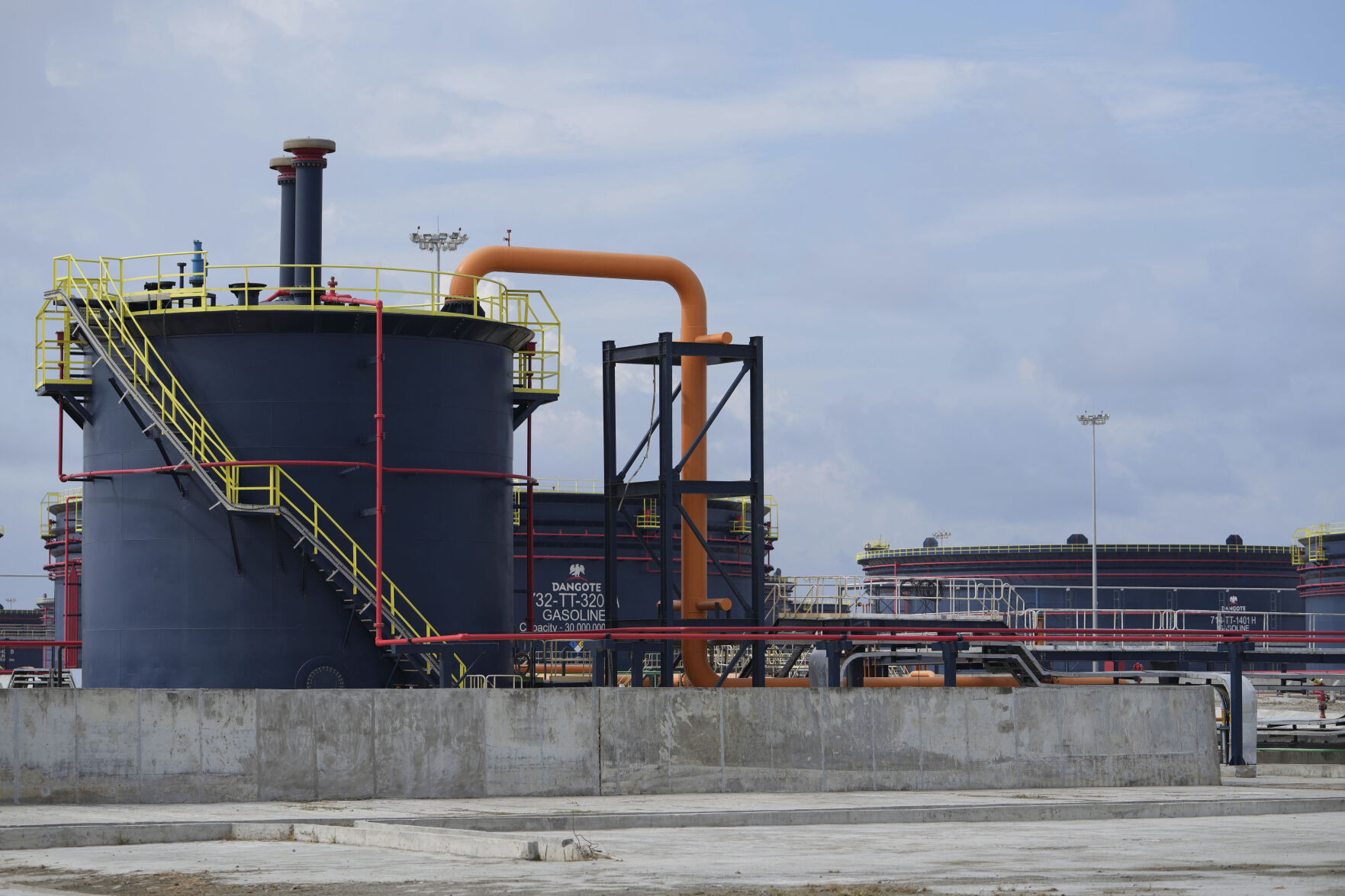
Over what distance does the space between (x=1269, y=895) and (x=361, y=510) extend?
16.2 metres

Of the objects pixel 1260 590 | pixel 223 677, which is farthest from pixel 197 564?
pixel 1260 590

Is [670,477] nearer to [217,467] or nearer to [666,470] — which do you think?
[666,470]

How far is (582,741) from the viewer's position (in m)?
19.5

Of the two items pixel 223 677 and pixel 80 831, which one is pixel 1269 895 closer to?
pixel 80 831

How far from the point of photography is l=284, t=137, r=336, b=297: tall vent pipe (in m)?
26.5

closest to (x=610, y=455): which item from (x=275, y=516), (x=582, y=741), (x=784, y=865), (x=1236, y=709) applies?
(x=275, y=516)

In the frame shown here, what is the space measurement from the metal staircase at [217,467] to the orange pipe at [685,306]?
449cm

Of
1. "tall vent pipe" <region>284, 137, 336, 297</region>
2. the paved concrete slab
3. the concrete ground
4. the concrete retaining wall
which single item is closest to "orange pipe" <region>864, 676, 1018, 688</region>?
the concrete retaining wall

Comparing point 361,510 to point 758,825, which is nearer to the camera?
point 758,825

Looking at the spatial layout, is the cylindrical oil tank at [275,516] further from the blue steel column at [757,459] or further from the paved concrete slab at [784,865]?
the paved concrete slab at [784,865]

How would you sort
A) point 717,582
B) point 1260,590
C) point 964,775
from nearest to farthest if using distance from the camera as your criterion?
point 964,775 < point 717,582 < point 1260,590

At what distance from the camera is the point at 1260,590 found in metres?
69.6

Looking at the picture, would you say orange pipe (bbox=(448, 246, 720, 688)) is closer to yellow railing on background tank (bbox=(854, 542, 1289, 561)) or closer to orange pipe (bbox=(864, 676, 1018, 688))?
orange pipe (bbox=(864, 676, 1018, 688))

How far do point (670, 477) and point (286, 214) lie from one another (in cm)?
795
